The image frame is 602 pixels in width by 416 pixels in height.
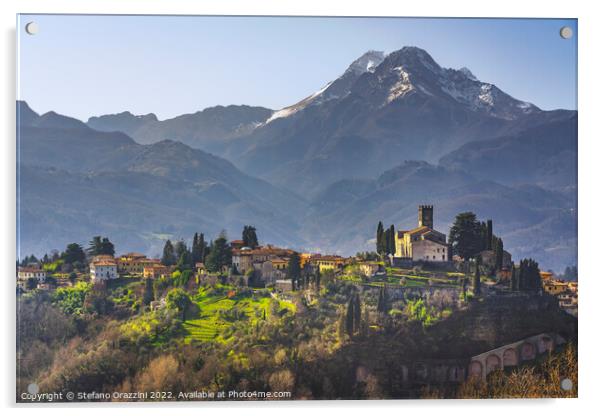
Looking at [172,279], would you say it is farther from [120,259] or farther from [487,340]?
[487,340]

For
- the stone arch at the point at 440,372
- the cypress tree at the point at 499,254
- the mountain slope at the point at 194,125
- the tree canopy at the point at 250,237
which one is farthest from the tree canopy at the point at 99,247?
the cypress tree at the point at 499,254

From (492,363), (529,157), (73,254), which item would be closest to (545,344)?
(492,363)

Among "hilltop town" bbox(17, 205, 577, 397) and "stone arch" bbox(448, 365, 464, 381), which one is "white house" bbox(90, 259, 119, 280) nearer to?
"hilltop town" bbox(17, 205, 577, 397)

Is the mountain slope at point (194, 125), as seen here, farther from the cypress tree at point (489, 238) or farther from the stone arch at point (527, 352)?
the stone arch at point (527, 352)

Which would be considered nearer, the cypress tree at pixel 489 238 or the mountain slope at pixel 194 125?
the cypress tree at pixel 489 238

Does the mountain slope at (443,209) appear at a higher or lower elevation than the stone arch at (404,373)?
higher
